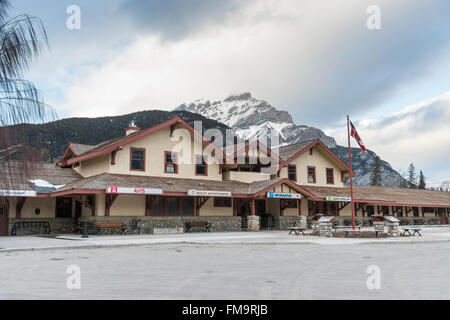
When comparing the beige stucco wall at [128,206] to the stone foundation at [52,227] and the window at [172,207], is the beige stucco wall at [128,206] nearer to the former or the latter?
the window at [172,207]

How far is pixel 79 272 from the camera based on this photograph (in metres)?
8.80

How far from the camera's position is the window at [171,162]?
2751 cm

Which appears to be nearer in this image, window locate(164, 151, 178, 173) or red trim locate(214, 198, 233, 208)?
window locate(164, 151, 178, 173)

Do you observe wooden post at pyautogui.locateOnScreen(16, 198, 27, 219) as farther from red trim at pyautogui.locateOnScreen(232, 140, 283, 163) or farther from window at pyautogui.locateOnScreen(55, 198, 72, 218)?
red trim at pyautogui.locateOnScreen(232, 140, 283, 163)

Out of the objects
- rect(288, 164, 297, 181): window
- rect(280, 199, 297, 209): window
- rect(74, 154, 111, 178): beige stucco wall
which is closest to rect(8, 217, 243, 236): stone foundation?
rect(74, 154, 111, 178): beige stucco wall

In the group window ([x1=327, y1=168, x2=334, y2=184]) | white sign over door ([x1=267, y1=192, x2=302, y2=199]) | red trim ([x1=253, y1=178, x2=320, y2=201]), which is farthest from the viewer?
window ([x1=327, y1=168, x2=334, y2=184])

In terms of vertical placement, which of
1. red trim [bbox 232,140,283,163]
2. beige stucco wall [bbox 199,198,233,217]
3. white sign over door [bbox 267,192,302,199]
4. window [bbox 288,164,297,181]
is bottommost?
beige stucco wall [bbox 199,198,233,217]

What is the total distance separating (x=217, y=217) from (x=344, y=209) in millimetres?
13272

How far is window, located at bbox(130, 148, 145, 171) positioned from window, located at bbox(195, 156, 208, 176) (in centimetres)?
396

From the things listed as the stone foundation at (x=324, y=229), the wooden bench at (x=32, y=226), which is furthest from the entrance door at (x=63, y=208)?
the stone foundation at (x=324, y=229)

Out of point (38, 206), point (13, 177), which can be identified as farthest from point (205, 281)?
point (38, 206)

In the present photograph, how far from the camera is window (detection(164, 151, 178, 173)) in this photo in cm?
2751
